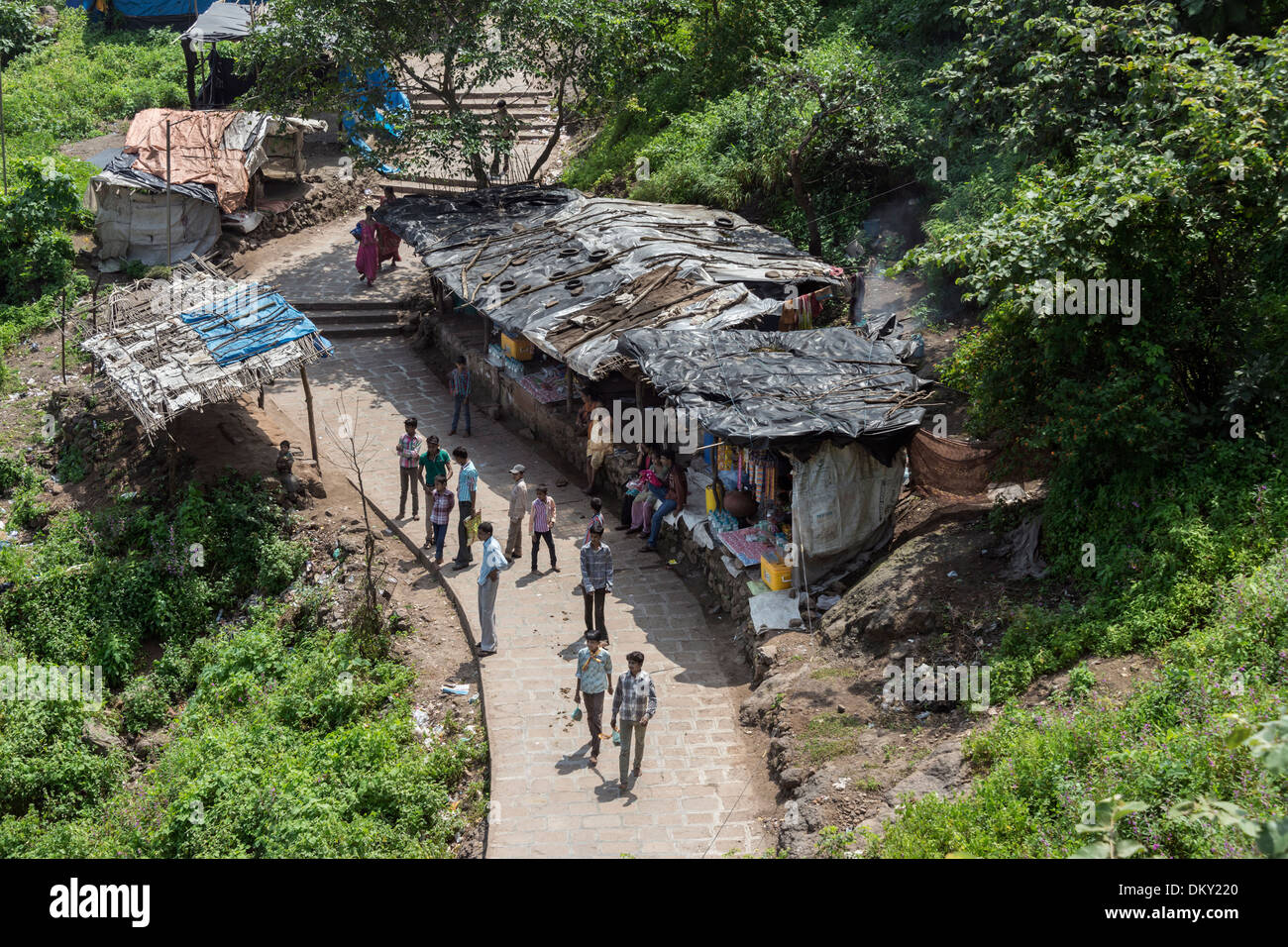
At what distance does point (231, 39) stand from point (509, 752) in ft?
78.9

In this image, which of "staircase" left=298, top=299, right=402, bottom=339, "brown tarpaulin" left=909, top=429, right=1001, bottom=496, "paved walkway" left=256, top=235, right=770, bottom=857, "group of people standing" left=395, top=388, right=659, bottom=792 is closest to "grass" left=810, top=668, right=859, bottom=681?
"paved walkway" left=256, top=235, right=770, bottom=857

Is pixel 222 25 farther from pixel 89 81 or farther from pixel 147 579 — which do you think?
pixel 147 579

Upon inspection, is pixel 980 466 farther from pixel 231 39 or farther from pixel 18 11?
pixel 18 11

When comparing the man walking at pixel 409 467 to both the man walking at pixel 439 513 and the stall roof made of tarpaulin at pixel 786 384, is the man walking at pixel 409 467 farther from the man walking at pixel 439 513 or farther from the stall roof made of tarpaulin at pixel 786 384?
the stall roof made of tarpaulin at pixel 786 384

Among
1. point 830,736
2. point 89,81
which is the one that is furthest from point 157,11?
Result: point 830,736

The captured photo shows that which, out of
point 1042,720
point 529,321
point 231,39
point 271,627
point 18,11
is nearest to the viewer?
point 1042,720

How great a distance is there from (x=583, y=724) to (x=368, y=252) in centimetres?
1531

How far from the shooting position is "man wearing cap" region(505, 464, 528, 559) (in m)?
14.3

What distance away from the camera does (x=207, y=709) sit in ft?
46.1

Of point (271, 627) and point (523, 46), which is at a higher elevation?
point (523, 46)

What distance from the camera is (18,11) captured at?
37.0 meters

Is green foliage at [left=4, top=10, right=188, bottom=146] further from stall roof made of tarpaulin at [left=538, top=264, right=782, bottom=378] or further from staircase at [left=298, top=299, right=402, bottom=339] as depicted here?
stall roof made of tarpaulin at [left=538, top=264, right=782, bottom=378]

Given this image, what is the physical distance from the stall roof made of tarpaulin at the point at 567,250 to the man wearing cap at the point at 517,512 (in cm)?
333

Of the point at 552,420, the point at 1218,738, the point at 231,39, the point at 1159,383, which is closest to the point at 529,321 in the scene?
the point at 552,420
